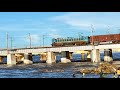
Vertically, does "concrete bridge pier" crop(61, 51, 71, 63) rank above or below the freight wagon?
below

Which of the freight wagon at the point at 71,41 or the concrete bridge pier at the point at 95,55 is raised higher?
the freight wagon at the point at 71,41

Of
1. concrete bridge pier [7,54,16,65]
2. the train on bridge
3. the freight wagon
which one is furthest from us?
concrete bridge pier [7,54,16,65]

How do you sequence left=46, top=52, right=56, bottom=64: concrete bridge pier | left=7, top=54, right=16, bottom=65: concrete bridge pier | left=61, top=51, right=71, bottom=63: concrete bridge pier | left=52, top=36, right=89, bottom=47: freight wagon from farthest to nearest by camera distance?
left=7, top=54, right=16, bottom=65: concrete bridge pier → left=61, top=51, right=71, bottom=63: concrete bridge pier → left=46, top=52, right=56, bottom=64: concrete bridge pier → left=52, top=36, right=89, bottom=47: freight wagon

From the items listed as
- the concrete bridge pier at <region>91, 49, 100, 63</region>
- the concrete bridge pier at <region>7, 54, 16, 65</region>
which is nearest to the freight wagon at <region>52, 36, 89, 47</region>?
the concrete bridge pier at <region>91, 49, 100, 63</region>

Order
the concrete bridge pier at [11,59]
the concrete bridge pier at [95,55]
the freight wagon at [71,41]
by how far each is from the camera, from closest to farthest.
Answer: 1. the concrete bridge pier at [95,55]
2. the freight wagon at [71,41]
3. the concrete bridge pier at [11,59]

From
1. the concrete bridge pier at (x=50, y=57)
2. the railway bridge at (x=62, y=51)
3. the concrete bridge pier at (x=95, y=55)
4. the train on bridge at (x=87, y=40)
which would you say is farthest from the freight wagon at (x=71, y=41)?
the concrete bridge pier at (x=95, y=55)

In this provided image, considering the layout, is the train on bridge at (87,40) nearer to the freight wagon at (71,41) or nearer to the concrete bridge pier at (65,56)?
the freight wagon at (71,41)

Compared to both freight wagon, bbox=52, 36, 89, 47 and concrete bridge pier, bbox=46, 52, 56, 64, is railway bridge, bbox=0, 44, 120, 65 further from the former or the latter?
freight wagon, bbox=52, 36, 89, 47

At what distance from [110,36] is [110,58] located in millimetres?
5919

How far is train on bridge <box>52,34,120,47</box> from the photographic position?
3290 inches

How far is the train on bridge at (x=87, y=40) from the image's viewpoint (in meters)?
83.6

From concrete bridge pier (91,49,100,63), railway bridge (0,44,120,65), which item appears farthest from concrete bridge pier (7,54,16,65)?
concrete bridge pier (91,49,100,63)

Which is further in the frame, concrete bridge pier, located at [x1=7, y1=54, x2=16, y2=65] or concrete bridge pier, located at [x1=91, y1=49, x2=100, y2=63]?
concrete bridge pier, located at [x1=7, y1=54, x2=16, y2=65]
